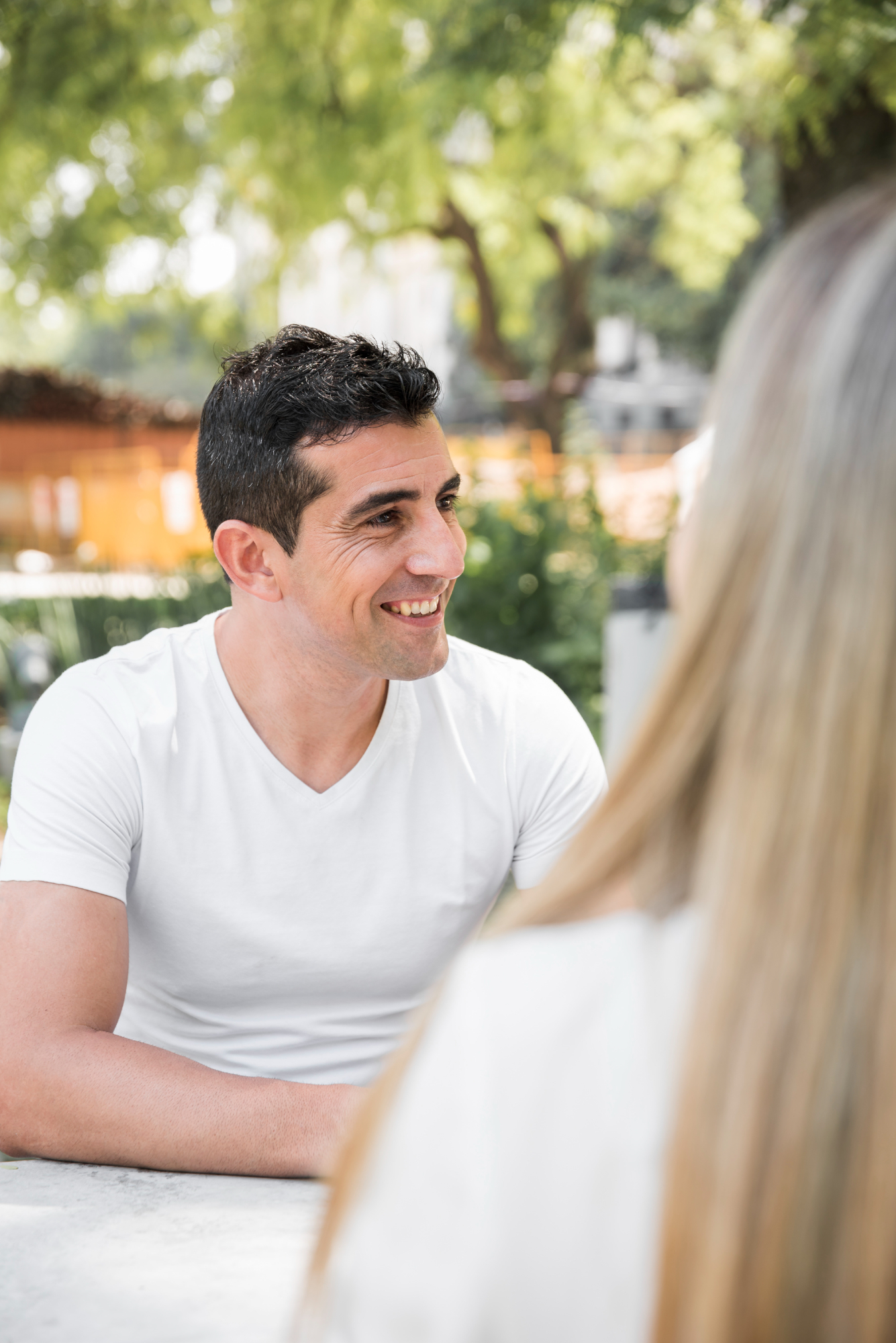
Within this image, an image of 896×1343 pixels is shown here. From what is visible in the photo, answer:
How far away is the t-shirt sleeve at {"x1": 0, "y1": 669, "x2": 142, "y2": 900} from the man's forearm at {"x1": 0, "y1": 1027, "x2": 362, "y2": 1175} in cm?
23

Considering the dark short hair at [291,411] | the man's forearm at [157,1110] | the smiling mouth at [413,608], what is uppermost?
the dark short hair at [291,411]

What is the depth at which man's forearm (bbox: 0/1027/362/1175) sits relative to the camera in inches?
63.6

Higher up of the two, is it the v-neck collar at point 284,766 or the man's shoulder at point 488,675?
the man's shoulder at point 488,675

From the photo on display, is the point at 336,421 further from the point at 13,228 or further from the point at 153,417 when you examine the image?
the point at 153,417

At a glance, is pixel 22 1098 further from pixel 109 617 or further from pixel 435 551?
pixel 109 617

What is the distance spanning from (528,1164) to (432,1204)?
6 centimetres

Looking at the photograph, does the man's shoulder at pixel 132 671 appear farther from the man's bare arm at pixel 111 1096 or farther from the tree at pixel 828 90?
the tree at pixel 828 90

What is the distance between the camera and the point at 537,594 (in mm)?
5488

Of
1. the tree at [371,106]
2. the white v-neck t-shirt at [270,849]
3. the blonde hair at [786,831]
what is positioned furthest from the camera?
the tree at [371,106]

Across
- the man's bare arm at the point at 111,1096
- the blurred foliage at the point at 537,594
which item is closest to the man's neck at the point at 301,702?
the man's bare arm at the point at 111,1096

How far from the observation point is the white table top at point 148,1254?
1302mm

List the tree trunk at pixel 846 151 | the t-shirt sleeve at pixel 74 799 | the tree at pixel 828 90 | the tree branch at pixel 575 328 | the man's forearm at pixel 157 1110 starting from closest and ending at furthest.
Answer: the man's forearm at pixel 157 1110, the t-shirt sleeve at pixel 74 799, the tree at pixel 828 90, the tree trunk at pixel 846 151, the tree branch at pixel 575 328

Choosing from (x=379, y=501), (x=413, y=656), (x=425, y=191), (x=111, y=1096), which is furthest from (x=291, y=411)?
(x=425, y=191)

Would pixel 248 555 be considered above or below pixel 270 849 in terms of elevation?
above
